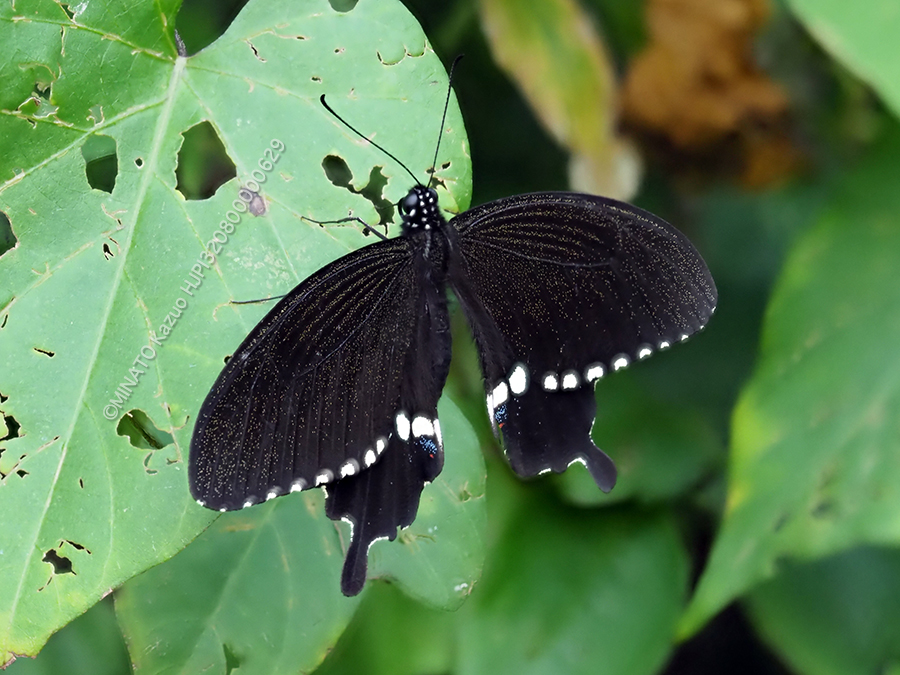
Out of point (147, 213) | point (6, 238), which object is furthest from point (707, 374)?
point (6, 238)

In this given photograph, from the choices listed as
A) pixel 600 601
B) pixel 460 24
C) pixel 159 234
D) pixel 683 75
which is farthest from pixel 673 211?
pixel 159 234

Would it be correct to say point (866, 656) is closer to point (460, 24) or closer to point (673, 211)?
point (673, 211)

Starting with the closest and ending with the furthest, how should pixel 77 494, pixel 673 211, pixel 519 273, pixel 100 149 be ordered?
pixel 77 494 → pixel 100 149 → pixel 519 273 → pixel 673 211

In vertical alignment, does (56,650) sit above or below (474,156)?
below

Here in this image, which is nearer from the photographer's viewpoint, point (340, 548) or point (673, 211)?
point (340, 548)

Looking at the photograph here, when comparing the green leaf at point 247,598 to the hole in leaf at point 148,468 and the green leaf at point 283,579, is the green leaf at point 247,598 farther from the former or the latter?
the hole in leaf at point 148,468

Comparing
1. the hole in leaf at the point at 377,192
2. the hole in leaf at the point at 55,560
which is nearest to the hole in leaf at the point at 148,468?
the hole in leaf at the point at 55,560

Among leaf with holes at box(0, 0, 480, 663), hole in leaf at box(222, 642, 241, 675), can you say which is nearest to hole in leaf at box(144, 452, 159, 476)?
leaf with holes at box(0, 0, 480, 663)

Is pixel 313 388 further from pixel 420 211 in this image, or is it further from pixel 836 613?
pixel 836 613
